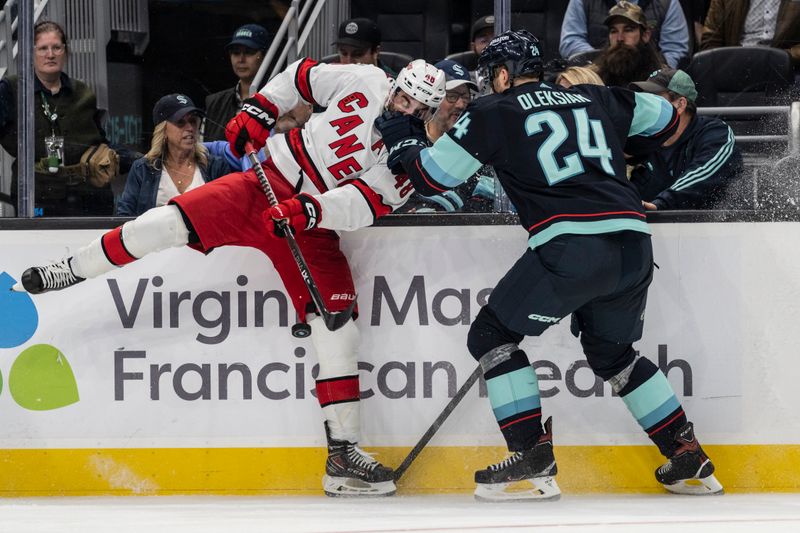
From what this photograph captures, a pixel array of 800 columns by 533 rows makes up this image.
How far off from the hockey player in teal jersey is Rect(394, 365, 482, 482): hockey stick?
241 mm

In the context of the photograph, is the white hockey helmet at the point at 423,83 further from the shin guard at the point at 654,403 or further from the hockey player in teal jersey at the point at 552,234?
the shin guard at the point at 654,403

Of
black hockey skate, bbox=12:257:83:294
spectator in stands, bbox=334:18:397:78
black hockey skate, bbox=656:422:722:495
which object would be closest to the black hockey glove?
spectator in stands, bbox=334:18:397:78

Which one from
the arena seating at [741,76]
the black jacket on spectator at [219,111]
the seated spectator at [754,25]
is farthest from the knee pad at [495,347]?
the seated spectator at [754,25]

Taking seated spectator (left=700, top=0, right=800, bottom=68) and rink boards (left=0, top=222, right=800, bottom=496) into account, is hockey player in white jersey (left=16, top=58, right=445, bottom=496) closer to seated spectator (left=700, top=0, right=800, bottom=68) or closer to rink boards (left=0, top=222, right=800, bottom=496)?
rink boards (left=0, top=222, right=800, bottom=496)

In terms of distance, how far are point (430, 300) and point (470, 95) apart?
73 centimetres

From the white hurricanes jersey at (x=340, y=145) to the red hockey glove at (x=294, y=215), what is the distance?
0.20 ft

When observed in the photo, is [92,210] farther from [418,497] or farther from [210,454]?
[418,497]

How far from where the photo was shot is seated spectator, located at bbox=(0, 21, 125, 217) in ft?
12.6

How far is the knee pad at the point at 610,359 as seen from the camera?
11.3 feet

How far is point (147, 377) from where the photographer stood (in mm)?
3742

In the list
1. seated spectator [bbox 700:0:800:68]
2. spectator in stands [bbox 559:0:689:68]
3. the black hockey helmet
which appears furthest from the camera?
seated spectator [bbox 700:0:800:68]

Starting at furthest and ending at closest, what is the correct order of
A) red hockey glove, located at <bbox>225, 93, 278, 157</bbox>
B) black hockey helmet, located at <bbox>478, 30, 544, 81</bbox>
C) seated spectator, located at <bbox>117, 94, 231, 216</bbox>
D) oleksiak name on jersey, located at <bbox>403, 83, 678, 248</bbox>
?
seated spectator, located at <bbox>117, 94, 231, 216</bbox>, red hockey glove, located at <bbox>225, 93, 278, 157</bbox>, black hockey helmet, located at <bbox>478, 30, 544, 81</bbox>, oleksiak name on jersey, located at <bbox>403, 83, 678, 248</bbox>

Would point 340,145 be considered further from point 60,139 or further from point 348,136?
point 60,139

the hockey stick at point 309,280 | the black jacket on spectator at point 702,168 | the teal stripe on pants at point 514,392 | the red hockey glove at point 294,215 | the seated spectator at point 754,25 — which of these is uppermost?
the seated spectator at point 754,25
